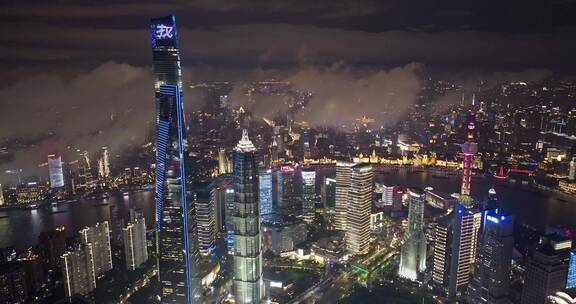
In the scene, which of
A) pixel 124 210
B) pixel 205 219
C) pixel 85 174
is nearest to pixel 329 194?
pixel 205 219

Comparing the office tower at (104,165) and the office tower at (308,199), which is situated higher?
the office tower at (104,165)

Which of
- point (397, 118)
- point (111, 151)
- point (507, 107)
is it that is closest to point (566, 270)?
point (507, 107)

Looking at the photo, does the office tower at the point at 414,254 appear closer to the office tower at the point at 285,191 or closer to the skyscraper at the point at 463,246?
the skyscraper at the point at 463,246

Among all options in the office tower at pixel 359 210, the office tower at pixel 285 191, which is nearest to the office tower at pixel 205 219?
the office tower at pixel 285 191

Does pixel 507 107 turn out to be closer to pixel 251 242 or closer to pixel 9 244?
pixel 251 242

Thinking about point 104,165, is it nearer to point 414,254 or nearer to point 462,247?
point 414,254

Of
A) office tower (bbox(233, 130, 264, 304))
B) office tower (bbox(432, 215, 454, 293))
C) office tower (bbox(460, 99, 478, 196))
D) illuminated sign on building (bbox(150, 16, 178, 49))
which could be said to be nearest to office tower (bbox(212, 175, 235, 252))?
office tower (bbox(233, 130, 264, 304))

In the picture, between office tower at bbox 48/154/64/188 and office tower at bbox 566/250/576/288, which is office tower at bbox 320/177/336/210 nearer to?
office tower at bbox 566/250/576/288
